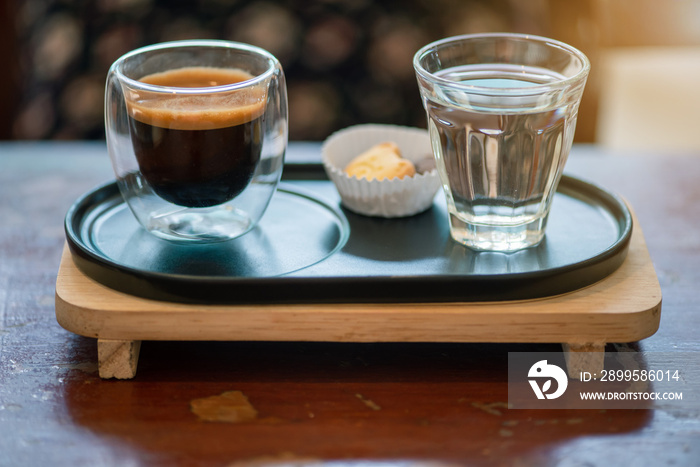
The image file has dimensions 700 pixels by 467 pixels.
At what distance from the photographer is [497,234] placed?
558 mm

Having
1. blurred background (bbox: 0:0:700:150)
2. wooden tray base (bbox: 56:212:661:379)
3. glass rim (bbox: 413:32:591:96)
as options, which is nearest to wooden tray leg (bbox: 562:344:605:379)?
wooden tray base (bbox: 56:212:661:379)

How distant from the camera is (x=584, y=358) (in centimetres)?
50

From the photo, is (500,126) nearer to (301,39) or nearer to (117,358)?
(117,358)

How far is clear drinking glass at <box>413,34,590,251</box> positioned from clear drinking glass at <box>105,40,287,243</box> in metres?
0.13

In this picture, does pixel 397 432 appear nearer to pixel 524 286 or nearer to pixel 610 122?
pixel 524 286

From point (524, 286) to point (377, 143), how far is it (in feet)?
0.84

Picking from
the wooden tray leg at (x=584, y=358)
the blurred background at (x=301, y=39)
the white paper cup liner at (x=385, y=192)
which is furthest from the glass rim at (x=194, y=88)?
the blurred background at (x=301, y=39)

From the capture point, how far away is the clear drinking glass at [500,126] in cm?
51

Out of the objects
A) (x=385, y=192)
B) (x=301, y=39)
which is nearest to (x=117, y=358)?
(x=385, y=192)

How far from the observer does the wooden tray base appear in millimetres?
492

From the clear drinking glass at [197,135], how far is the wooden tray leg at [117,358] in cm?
10

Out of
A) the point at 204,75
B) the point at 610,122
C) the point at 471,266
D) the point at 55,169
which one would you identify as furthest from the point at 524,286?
the point at 610,122

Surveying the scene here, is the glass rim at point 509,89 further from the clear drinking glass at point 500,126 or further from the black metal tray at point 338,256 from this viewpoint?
the black metal tray at point 338,256

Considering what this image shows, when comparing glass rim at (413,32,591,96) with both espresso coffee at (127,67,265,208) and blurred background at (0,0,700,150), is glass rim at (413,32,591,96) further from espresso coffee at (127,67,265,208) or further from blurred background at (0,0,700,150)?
blurred background at (0,0,700,150)
